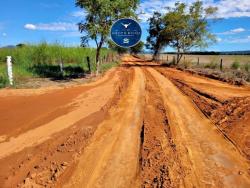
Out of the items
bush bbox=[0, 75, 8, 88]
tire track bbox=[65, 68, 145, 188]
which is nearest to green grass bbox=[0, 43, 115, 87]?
bush bbox=[0, 75, 8, 88]

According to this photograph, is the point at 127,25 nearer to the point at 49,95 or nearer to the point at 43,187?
the point at 49,95

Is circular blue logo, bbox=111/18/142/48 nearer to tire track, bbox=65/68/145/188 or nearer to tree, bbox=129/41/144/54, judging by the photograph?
tire track, bbox=65/68/145/188

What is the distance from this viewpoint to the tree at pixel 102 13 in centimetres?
1894

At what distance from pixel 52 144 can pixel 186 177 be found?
9.62 ft

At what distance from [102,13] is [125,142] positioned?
1360cm

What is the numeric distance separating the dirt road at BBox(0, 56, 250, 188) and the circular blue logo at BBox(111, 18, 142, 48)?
2.02 m

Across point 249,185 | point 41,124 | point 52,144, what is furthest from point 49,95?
point 249,185

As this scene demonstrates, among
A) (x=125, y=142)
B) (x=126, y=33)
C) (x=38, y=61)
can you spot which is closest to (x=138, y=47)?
(x=38, y=61)

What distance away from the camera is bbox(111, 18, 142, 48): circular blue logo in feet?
30.1

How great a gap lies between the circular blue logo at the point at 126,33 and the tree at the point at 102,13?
31.5 ft

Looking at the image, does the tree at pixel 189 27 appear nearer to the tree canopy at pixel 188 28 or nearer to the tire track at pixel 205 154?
the tree canopy at pixel 188 28

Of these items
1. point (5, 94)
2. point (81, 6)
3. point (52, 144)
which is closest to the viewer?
point (52, 144)

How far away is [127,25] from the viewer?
9.66 m

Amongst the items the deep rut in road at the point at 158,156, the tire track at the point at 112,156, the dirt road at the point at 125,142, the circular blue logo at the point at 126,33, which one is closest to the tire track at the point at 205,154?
the dirt road at the point at 125,142
